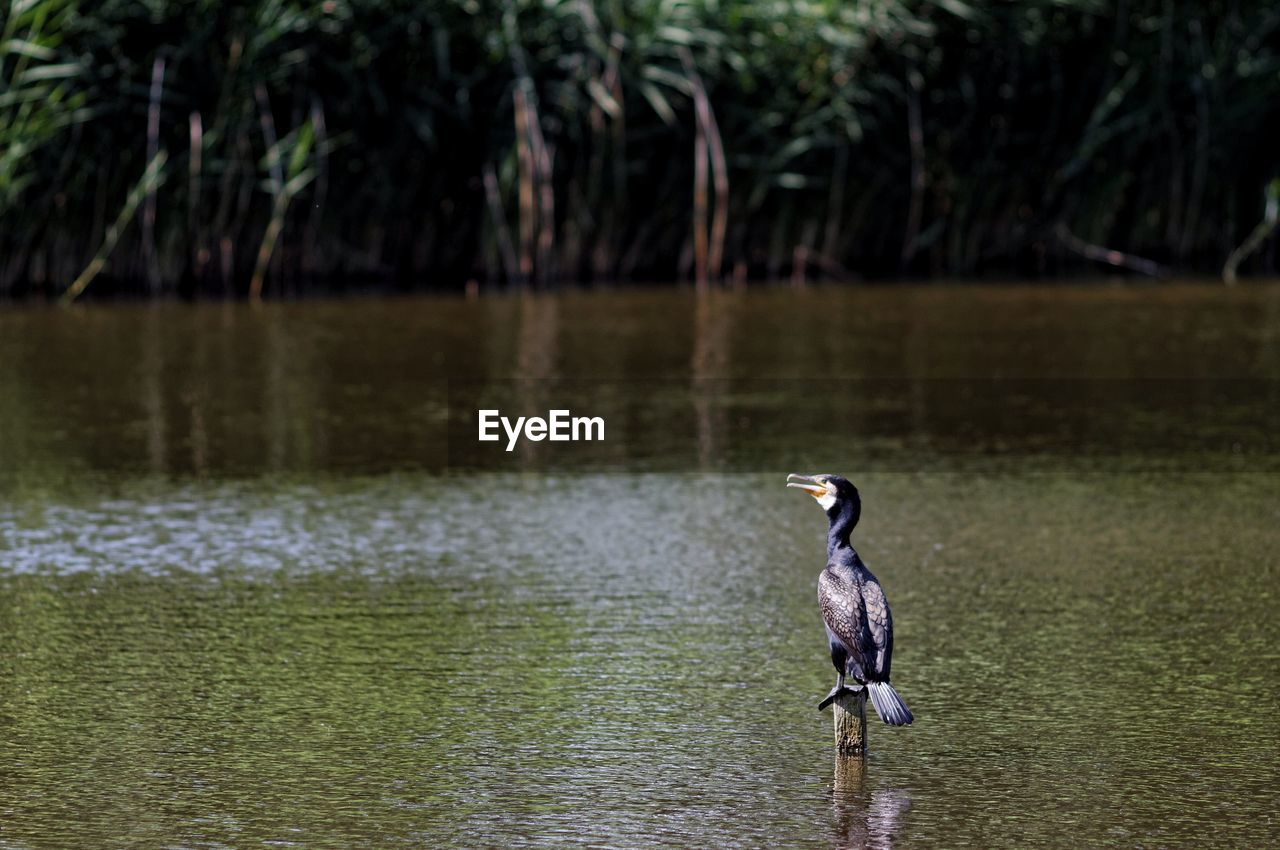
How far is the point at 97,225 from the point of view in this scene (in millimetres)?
11039

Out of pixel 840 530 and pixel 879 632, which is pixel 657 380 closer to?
pixel 840 530

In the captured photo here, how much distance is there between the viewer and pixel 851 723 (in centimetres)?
356

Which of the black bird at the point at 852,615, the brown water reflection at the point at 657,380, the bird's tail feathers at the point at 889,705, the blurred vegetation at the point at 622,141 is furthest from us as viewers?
the blurred vegetation at the point at 622,141

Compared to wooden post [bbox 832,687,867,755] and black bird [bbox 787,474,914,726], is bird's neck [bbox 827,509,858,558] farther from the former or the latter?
wooden post [bbox 832,687,867,755]

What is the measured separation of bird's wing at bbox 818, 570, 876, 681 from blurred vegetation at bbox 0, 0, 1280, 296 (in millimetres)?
7167

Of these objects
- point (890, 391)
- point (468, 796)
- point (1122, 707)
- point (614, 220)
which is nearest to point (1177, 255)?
point (614, 220)

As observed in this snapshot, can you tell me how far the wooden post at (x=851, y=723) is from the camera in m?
3.51

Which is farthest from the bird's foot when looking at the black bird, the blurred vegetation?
the blurred vegetation

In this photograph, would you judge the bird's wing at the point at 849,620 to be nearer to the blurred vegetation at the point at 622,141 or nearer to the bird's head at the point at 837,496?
the bird's head at the point at 837,496

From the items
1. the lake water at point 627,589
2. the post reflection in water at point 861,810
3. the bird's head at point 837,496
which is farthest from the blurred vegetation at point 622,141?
the post reflection in water at point 861,810

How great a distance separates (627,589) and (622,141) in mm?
6822

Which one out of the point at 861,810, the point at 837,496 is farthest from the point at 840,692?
the point at 837,496

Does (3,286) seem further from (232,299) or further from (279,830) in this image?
(279,830)

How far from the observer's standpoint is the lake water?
338cm
